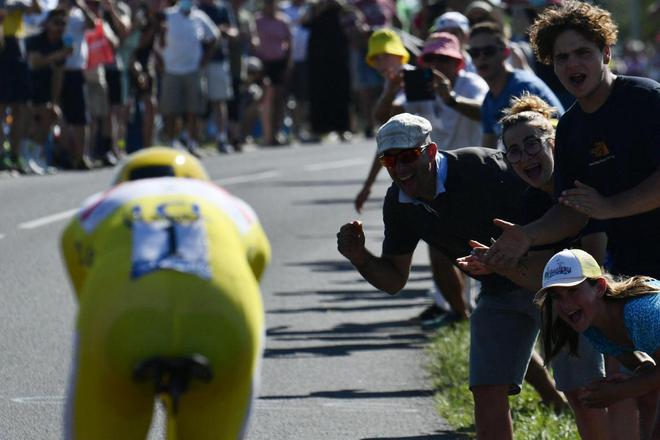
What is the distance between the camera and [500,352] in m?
7.17

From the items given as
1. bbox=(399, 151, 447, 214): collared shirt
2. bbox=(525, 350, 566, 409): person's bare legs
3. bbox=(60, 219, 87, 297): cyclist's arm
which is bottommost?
bbox=(525, 350, 566, 409): person's bare legs

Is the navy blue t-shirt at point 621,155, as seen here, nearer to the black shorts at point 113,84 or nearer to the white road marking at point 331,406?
the white road marking at point 331,406

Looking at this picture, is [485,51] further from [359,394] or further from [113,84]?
[113,84]

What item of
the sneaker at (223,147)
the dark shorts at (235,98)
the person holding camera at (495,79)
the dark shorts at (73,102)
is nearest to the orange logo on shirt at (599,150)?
the person holding camera at (495,79)

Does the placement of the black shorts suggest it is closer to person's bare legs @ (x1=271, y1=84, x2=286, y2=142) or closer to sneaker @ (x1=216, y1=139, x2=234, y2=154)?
sneaker @ (x1=216, y1=139, x2=234, y2=154)

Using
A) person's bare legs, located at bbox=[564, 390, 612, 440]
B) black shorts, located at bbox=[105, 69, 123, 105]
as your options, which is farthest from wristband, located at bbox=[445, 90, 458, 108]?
black shorts, located at bbox=[105, 69, 123, 105]

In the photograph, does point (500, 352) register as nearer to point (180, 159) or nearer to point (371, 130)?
point (180, 159)

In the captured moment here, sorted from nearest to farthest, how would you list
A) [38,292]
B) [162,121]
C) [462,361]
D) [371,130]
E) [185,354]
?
[185,354]
[462,361]
[38,292]
[162,121]
[371,130]

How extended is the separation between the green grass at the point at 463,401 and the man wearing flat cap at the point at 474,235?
36.4 inches

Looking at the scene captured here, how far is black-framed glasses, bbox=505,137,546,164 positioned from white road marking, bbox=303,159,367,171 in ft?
55.0

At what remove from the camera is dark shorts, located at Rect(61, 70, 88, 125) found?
20266 mm

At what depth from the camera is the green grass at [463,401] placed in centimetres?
817

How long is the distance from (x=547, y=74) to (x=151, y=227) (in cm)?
741

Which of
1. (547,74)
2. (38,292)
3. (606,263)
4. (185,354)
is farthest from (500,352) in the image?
(38,292)
